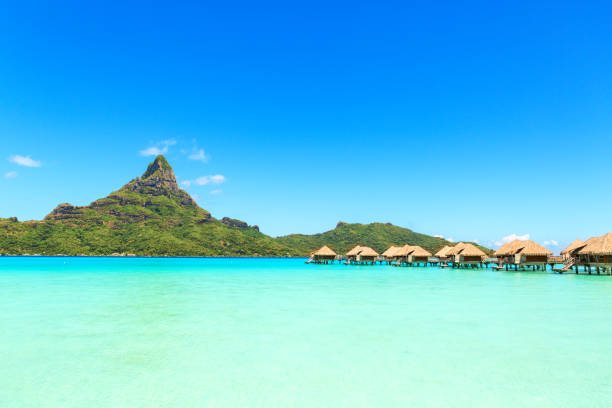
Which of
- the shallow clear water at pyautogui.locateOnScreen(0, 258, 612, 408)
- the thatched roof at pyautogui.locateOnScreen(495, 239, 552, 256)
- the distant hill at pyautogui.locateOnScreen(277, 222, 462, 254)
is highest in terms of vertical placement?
the distant hill at pyautogui.locateOnScreen(277, 222, 462, 254)

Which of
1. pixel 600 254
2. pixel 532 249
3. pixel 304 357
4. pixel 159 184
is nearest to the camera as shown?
pixel 304 357

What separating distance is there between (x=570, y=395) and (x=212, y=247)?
119 meters

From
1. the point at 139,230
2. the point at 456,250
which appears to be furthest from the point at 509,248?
the point at 139,230

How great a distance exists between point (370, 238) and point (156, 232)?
72.9 meters

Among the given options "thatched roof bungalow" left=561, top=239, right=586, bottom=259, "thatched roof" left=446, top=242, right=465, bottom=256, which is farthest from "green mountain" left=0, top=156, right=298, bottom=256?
"thatched roof bungalow" left=561, top=239, right=586, bottom=259

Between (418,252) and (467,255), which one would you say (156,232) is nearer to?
(418,252)

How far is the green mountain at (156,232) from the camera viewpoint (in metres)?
99.9

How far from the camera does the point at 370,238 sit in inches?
5103

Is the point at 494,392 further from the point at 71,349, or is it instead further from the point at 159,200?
the point at 159,200

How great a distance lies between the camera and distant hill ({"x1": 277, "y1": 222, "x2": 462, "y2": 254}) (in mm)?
124938

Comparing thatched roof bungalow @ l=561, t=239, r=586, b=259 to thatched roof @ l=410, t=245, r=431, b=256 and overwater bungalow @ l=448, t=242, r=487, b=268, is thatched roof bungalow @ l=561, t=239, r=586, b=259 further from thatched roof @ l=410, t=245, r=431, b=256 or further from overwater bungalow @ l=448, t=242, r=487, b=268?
thatched roof @ l=410, t=245, r=431, b=256

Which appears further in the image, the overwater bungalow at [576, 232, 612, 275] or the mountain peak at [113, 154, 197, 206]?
the mountain peak at [113, 154, 197, 206]

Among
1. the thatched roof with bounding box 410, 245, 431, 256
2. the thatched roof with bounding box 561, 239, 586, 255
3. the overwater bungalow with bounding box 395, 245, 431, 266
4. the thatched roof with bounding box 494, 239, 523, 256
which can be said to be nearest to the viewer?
the thatched roof with bounding box 561, 239, 586, 255

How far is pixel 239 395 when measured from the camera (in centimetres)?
570
